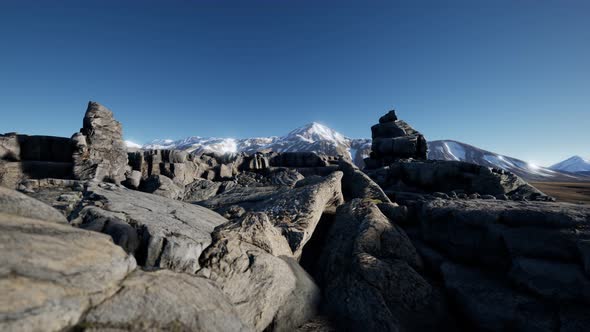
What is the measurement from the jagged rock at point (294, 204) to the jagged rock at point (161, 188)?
123 inches

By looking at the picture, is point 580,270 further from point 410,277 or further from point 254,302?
point 254,302

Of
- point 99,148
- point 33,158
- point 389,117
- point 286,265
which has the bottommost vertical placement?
point 286,265

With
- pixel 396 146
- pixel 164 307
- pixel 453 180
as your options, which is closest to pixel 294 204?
pixel 164 307

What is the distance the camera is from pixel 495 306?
15.0 feet

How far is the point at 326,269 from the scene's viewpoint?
6418mm

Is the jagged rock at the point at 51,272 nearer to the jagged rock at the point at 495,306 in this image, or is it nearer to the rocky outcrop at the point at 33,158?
the jagged rock at the point at 495,306

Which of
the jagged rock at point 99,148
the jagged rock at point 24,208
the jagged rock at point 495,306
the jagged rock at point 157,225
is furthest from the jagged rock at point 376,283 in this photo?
the jagged rock at point 99,148

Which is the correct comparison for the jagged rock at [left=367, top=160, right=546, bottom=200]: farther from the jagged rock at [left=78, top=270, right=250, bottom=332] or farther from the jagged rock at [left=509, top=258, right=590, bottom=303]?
the jagged rock at [left=78, top=270, right=250, bottom=332]

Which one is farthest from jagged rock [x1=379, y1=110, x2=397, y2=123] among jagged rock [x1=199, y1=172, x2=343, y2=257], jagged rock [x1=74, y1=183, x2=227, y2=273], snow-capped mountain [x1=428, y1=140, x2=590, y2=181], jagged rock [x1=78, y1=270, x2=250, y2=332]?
snow-capped mountain [x1=428, y1=140, x2=590, y2=181]

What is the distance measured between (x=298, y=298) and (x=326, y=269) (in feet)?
4.75

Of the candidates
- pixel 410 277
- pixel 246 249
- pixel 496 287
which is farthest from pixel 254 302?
pixel 496 287

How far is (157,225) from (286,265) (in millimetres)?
2901

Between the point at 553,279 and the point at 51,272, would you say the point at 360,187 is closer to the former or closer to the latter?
the point at 553,279

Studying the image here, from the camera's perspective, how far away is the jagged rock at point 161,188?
11965mm
